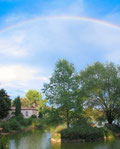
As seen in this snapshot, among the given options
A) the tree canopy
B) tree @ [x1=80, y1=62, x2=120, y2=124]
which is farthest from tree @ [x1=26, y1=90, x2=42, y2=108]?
the tree canopy

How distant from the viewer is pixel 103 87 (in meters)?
22.2

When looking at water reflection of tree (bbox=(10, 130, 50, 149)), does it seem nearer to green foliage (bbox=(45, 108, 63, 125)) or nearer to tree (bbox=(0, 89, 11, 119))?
green foliage (bbox=(45, 108, 63, 125))

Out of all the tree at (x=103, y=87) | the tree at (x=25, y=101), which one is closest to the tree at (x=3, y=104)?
the tree at (x=103, y=87)

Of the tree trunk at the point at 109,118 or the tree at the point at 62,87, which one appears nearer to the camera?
the tree at the point at 62,87

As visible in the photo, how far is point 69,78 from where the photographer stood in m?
20.2

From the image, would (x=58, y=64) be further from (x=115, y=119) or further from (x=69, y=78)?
(x=115, y=119)

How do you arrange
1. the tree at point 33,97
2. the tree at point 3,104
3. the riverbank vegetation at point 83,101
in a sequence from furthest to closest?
the tree at point 33,97 < the tree at point 3,104 < the riverbank vegetation at point 83,101

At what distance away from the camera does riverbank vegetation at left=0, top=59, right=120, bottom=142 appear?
59.6 feet

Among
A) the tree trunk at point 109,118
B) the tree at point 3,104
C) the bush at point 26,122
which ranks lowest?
the bush at point 26,122

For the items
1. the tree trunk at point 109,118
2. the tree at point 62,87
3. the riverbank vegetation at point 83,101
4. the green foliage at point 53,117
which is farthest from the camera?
the tree trunk at point 109,118

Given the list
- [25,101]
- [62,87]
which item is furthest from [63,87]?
[25,101]

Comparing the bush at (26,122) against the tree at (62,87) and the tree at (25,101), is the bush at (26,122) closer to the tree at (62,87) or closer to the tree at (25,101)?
the tree at (62,87)

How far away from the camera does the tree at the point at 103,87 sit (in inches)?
852

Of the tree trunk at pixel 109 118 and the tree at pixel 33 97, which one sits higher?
the tree at pixel 33 97
